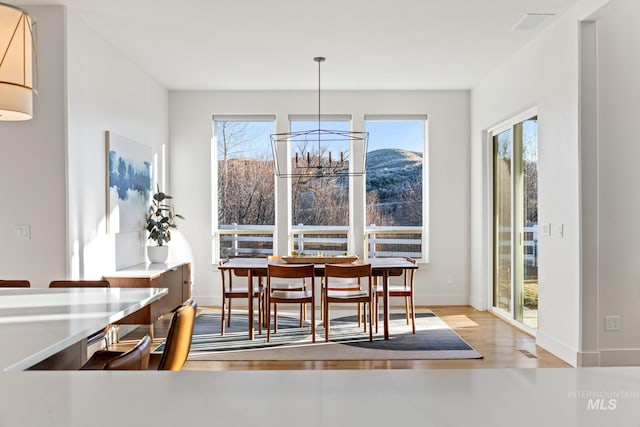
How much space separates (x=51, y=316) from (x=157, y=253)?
411 centimetres

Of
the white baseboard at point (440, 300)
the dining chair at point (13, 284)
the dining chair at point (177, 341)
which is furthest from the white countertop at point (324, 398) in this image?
the white baseboard at point (440, 300)

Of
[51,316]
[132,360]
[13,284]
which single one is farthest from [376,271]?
[132,360]

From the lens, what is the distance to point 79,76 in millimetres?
4484

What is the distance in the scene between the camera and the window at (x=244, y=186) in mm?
7371

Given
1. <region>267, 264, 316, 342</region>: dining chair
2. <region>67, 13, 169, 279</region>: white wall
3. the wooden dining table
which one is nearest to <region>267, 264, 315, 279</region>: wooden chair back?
<region>267, 264, 316, 342</region>: dining chair

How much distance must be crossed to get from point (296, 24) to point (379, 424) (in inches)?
168

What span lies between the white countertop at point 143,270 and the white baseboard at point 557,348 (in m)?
3.55

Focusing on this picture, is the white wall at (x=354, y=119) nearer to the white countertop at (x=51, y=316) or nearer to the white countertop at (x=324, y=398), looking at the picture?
the white countertop at (x=51, y=316)

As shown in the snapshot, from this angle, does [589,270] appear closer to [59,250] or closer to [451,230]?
[451,230]

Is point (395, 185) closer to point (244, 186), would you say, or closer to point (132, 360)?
point (244, 186)

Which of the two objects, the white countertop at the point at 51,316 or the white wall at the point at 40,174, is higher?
the white wall at the point at 40,174

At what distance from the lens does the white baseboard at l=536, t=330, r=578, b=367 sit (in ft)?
14.1

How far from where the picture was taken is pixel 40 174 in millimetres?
4199

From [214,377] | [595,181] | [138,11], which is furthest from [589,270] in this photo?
[138,11]
